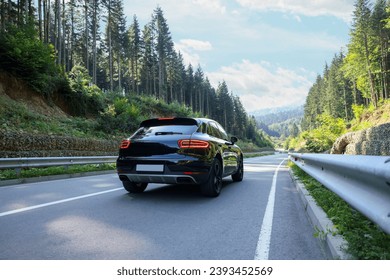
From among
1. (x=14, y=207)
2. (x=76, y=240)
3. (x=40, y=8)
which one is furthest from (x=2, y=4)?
(x=76, y=240)

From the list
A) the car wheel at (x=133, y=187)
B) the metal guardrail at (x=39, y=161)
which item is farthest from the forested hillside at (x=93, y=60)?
the car wheel at (x=133, y=187)

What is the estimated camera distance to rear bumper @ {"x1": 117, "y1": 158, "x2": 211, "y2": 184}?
571cm

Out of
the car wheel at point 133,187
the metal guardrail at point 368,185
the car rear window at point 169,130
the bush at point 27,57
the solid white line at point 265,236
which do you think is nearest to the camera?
the metal guardrail at point 368,185

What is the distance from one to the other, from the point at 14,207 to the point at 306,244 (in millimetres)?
4675

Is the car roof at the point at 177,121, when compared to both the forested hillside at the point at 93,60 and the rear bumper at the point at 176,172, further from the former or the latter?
the forested hillside at the point at 93,60

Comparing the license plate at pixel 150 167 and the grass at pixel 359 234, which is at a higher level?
the license plate at pixel 150 167

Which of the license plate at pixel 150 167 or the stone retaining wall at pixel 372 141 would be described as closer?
the license plate at pixel 150 167

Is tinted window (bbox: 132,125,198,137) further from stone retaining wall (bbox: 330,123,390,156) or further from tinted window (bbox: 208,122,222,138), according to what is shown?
stone retaining wall (bbox: 330,123,390,156)

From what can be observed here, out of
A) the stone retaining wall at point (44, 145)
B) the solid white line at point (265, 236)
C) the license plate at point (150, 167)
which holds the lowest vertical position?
the solid white line at point (265, 236)

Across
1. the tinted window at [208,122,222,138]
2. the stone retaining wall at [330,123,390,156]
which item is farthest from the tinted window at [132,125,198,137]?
the stone retaining wall at [330,123,390,156]

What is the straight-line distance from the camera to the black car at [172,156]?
576cm

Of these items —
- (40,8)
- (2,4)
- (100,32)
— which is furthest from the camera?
(100,32)
